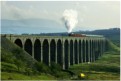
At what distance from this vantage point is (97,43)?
566 feet

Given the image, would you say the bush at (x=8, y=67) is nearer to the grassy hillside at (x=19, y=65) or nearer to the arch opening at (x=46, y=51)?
the grassy hillside at (x=19, y=65)

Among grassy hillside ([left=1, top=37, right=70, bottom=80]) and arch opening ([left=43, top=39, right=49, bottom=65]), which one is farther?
arch opening ([left=43, top=39, right=49, bottom=65])

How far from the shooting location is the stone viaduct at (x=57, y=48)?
250 feet

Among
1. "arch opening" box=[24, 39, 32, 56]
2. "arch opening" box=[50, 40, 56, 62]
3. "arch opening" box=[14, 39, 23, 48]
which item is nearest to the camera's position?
"arch opening" box=[14, 39, 23, 48]

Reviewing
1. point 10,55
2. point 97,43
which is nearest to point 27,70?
point 10,55

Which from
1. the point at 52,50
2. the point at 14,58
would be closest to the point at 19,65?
the point at 14,58

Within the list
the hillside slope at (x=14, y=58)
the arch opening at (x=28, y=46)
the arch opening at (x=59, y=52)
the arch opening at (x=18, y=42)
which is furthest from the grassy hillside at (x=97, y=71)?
the arch opening at (x=18, y=42)

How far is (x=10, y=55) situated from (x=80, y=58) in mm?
67304

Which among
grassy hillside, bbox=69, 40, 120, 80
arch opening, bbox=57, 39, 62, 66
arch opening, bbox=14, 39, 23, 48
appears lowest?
grassy hillside, bbox=69, 40, 120, 80

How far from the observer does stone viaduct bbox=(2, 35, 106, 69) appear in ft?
250

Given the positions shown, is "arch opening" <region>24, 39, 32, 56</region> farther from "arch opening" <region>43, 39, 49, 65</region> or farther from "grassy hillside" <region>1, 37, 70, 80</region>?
"arch opening" <region>43, 39, 49, 65</region>

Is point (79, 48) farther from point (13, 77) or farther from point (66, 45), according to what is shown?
point (13, 77)

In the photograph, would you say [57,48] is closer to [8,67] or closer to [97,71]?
[97,71]

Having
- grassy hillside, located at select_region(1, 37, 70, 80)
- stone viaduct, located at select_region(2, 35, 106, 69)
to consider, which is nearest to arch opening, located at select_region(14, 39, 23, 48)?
stone viaduct, located at select_region(2, 35, 106, 69)
